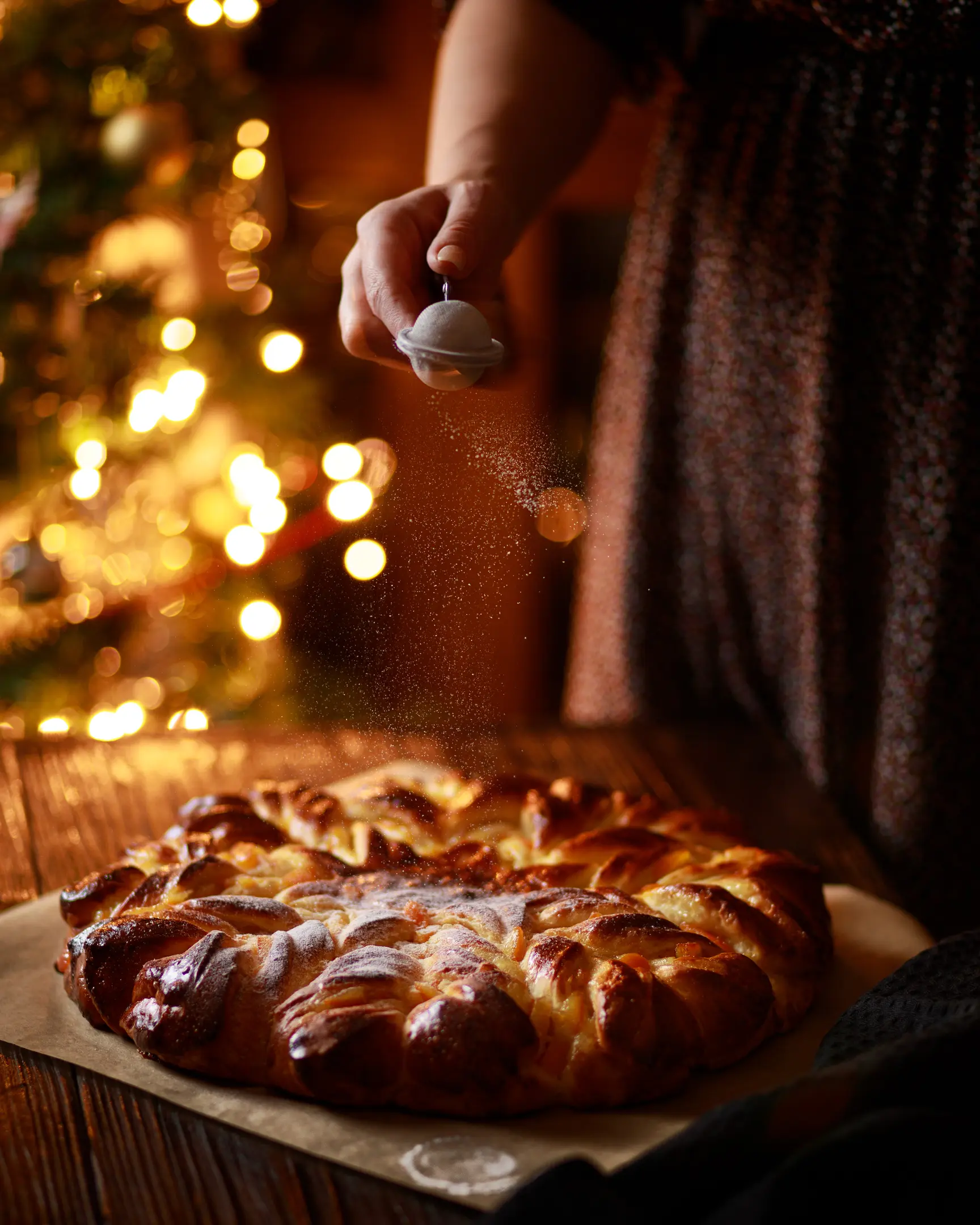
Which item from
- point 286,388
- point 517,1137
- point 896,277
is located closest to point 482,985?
point 517,1137

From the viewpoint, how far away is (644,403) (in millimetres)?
1437

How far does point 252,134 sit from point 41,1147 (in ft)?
5.79

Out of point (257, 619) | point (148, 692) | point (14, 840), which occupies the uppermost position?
point (14, 840)

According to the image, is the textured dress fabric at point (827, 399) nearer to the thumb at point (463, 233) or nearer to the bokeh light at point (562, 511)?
the thumb at point (463, 233)

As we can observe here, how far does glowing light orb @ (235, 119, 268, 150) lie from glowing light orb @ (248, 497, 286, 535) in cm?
61

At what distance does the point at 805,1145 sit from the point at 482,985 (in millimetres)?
225

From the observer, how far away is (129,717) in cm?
204

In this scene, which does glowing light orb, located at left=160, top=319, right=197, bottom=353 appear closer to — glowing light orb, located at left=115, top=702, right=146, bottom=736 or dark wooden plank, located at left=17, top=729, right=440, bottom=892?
glowing light orb, located at left=115, top=702, right=146, bottom=736

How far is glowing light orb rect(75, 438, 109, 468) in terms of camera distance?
191 cm

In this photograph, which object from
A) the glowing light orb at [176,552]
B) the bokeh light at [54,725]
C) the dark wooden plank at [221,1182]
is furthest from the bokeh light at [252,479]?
the dark wooden plank at [221,1182]

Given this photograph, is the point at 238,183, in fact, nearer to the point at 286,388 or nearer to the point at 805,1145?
the point at 286,388

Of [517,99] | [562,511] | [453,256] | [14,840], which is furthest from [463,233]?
[14,840]

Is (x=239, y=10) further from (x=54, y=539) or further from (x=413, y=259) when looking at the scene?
(x=413, y=259)

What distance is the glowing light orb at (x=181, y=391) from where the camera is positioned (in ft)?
6.40
